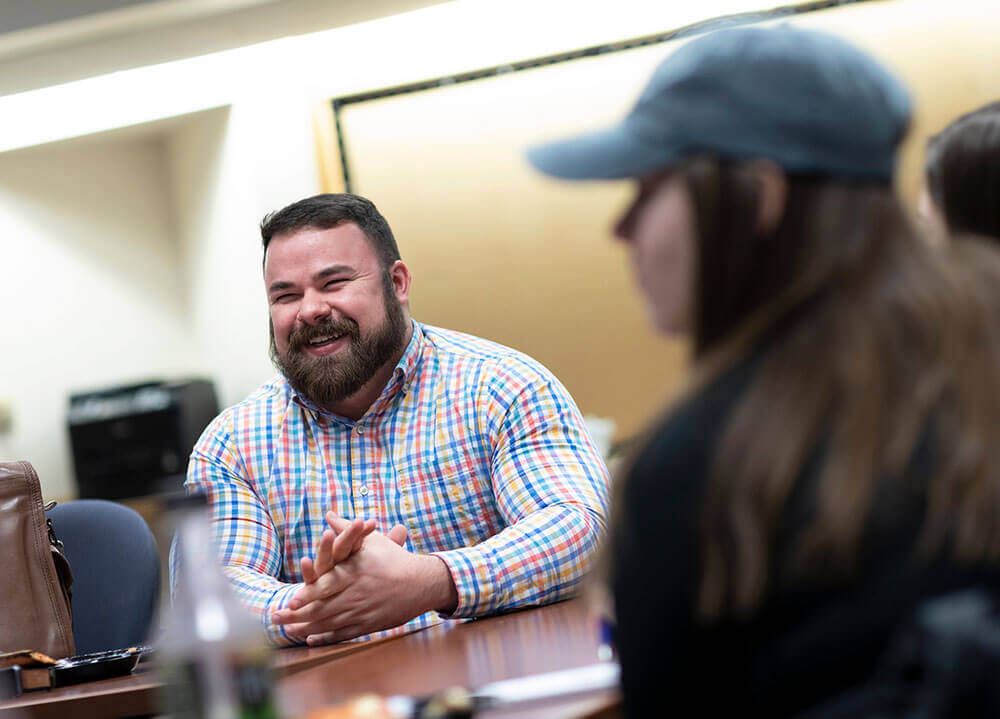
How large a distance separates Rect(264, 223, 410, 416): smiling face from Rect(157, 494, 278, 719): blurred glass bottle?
1.26 meters

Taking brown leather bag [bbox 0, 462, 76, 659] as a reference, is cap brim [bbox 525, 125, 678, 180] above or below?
above

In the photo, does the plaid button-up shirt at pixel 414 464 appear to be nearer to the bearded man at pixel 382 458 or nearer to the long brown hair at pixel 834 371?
the bearded man at pixel 382 458

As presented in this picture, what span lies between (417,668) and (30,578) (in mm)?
1126

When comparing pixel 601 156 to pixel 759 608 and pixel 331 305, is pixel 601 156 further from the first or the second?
pixel 331 305

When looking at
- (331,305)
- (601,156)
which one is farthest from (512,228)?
(601,156)

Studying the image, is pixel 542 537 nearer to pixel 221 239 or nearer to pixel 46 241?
pixel 221 239

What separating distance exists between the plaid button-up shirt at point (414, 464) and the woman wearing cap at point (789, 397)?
3.32ft

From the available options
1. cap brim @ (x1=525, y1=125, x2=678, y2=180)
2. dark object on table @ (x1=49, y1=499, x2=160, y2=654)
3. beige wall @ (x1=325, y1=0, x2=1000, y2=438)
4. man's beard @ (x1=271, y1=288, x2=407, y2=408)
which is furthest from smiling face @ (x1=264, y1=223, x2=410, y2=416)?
beige wall @ (x1=325, y1=0, x2=1000, y2=438)

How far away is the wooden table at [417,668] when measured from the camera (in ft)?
3.55

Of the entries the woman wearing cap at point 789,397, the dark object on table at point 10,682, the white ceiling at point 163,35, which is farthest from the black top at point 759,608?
the white ceiling at point 163,35

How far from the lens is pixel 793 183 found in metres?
0.76

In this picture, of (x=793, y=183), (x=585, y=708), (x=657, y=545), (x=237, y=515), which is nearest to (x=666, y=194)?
(x=793, y=183)

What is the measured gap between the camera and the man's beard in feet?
6.52

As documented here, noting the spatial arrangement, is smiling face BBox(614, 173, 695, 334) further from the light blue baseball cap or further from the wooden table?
the wooden table
